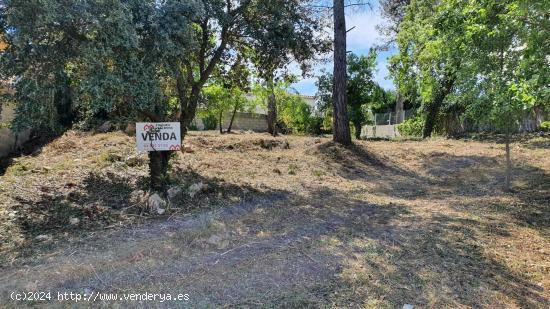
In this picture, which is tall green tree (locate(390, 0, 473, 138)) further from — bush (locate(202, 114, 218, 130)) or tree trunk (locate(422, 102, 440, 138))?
bush (locate(202, 114, 218, 130))

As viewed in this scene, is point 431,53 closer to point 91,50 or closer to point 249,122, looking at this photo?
point 91,50

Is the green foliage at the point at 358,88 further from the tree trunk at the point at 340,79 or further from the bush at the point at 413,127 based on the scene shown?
the tree trunk at the point at 340,79

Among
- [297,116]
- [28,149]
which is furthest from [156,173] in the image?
[297,116]

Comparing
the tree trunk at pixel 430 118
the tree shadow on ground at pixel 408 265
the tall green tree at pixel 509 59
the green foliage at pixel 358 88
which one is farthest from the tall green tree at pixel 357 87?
the tree shadow on ground at pixel 408 265

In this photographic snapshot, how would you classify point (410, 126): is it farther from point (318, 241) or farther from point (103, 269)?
point (103, 269)

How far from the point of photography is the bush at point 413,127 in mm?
17634

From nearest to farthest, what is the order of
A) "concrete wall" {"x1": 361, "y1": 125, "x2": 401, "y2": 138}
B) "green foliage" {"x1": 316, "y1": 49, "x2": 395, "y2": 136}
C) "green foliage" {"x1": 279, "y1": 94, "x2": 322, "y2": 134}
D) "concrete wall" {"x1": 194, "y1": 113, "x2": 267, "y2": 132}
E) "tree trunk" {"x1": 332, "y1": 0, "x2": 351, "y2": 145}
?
"tree trunk" {"x1": 332, "y1": 0, "x2": 351, "y2": 145}, "green foliage" {"x1": 316, "y1": 49, "x2": 395, "y2": 136}, "green foliage" {"x1": 279, "y1": 94, "x2": 322, "y2": 134}, "concrete wall" {"x1": 194, "y1": 113, "x2": 267, "y2": 132}, "concrete wall" {"x1": 361, "y1": 125, "x2": 401, "y2": 138}

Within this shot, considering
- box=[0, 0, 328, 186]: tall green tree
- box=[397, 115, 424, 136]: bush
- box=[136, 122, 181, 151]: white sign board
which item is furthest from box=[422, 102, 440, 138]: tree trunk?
box=[0, 0, 328, 186]: tall green tree

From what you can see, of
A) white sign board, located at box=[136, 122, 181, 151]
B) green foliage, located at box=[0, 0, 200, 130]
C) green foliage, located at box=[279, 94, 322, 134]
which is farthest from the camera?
green foliage, located at box=[279, 94, 322, 134]

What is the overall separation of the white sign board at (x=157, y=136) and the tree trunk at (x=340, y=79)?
543 centimetres

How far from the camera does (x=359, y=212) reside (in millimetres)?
5496

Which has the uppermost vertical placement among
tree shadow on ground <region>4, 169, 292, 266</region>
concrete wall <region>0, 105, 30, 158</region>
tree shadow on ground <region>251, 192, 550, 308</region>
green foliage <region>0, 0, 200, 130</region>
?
green foliage <region>0, 0, 200, 130</region>

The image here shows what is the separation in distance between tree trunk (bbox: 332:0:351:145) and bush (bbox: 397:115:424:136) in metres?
8.10

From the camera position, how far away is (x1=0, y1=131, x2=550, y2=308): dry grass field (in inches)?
132
